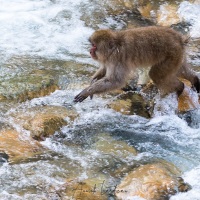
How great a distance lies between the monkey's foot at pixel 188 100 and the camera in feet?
22.8

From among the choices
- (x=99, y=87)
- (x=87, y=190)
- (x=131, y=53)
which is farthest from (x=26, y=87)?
(x=87, y=190)

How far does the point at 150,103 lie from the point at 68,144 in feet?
5.43

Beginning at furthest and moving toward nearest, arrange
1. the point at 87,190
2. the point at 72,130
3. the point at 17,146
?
the point at 72,130
the point at 17,146
the point at 87,190

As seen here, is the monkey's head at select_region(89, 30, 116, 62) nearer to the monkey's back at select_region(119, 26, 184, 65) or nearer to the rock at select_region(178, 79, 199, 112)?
the monkey's back at select_region(119, 26, 184, 65)

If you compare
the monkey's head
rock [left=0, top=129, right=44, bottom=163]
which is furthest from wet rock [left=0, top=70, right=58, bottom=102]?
the monkey's head

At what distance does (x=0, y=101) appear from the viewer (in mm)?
6719

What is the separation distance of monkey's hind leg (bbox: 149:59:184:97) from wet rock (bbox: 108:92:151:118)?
1.06 feet

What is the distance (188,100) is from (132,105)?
2.83 ft

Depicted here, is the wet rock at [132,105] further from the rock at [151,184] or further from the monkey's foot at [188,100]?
the rock at [151,184]

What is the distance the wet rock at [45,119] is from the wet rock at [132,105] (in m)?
0.68

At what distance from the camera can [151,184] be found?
16.3 feet

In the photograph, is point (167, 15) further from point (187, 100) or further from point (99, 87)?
point (99, 87)

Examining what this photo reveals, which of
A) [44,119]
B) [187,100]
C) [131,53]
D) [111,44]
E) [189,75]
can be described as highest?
[111,44]

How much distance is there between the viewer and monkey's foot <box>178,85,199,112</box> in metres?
6.94
